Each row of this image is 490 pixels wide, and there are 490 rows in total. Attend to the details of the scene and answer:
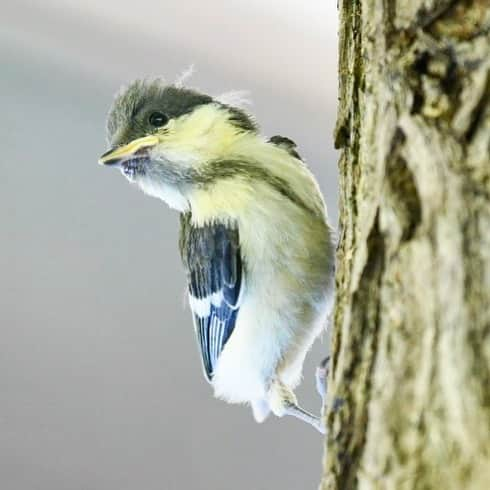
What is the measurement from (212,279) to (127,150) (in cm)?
19

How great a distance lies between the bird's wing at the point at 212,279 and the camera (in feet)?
3.02

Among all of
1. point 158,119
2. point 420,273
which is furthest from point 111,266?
point 420,273

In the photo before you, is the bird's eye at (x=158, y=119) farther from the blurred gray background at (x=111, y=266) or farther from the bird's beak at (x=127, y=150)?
the blurred gray background at (x=111, y=266)

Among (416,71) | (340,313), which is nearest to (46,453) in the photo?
(340,313)

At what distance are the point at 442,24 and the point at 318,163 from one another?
3.90ft

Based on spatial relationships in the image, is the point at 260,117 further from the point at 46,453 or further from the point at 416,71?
the point at 416,71

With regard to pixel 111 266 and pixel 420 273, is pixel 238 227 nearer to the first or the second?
pixel 420 273

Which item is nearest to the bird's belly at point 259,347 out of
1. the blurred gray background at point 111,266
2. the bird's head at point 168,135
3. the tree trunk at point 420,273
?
the bird's head at point 168,135

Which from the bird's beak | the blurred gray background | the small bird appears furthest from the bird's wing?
the blurred gray background

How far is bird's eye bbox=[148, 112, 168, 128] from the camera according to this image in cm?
99

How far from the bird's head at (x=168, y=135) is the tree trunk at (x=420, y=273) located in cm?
43

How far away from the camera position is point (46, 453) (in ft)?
5.28

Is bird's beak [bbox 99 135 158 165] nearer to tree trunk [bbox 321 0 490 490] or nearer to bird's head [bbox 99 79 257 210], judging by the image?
bird's head [bbox 99 79 257 210]

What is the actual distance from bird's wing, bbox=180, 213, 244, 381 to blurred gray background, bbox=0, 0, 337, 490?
0.60 meters
